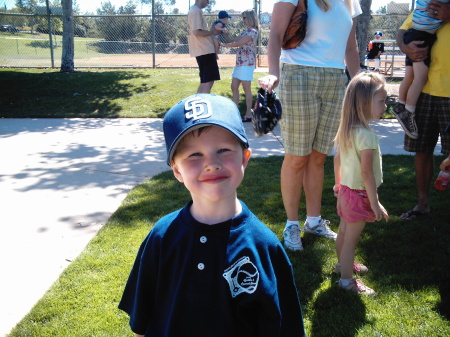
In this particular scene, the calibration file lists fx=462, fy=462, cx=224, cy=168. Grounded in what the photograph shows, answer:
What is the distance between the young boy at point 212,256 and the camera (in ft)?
4.91

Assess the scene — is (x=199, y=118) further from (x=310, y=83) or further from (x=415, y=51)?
(x=415, y=51)

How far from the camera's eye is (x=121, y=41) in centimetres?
1741

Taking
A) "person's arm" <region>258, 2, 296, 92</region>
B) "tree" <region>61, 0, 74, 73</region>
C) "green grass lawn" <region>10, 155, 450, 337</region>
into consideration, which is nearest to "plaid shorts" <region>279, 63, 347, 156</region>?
"person's arm" <region>258, 2, 296, 92</region>

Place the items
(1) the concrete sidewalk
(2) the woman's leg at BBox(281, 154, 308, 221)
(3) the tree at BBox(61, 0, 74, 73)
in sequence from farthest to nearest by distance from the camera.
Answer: (3) the tree at BBox(61, 0, 74, 73) < (2) the woman's leg at BBox(281, 154, 308, 221) < (1) the concrete sidewalk

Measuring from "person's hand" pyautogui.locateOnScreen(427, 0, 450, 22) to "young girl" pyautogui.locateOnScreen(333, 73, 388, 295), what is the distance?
1243 mm

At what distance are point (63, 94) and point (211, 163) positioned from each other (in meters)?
9.63

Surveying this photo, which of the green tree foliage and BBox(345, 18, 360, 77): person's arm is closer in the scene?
BBox(345, 18, 360, 77): person's arm

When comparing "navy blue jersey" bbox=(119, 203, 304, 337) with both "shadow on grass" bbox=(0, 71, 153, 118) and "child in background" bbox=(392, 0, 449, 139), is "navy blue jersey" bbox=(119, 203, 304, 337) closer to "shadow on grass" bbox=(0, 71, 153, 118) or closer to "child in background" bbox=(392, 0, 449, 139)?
"child in background" bbox=(392, 0, 449, 139)

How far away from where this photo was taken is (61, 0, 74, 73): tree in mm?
12648

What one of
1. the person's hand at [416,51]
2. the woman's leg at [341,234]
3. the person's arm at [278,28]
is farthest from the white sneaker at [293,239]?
the person's hand at [416,51]

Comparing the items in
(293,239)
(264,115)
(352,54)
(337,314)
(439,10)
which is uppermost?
(439,10)

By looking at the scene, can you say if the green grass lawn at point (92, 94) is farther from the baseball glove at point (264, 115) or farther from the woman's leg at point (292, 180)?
the baseball glove at point (264, 115)

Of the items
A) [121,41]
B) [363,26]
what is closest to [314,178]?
[363,26]

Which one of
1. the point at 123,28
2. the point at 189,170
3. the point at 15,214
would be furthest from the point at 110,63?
the point at 189,170
